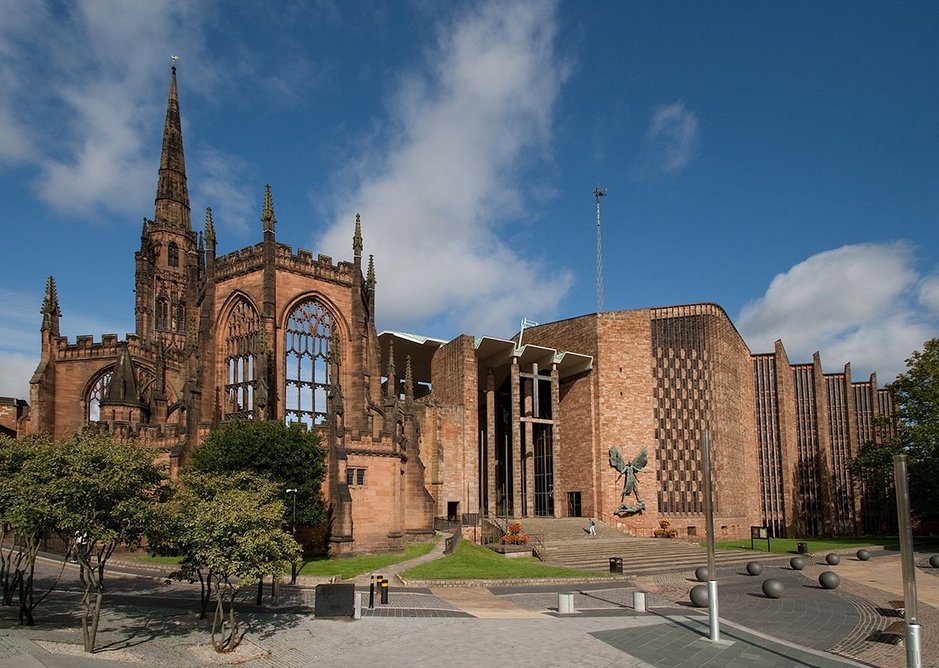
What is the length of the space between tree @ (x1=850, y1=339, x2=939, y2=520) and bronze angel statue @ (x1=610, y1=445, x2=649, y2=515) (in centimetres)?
1610

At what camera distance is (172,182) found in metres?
58.5

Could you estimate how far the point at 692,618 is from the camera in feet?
62.9

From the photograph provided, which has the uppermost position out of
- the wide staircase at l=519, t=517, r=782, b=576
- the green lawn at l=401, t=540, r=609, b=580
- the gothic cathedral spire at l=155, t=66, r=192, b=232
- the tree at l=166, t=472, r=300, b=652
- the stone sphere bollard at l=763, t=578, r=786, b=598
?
the gothic cathedral spire at l=155, t=66, r=192, b=232

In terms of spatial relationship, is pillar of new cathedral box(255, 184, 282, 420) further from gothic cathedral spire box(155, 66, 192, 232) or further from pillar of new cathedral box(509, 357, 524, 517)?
gothic cathedral spire box(155, 66, 192, 232)

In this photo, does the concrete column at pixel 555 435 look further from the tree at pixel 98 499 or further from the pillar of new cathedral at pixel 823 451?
the tree at pixel 98 499

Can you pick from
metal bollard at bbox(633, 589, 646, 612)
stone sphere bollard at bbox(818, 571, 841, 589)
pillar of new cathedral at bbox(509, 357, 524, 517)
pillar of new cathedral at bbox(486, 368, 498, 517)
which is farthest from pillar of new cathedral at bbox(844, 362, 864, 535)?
metal bollard at bbox(633, 589, 646, 612)

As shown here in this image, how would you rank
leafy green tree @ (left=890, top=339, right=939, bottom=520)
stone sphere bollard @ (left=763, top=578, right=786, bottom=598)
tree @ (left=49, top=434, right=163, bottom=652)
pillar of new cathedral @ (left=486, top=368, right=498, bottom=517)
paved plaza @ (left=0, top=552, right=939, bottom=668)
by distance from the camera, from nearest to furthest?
tree @ (left=49, top=434, right=163, bottom=652), paved plaza @ (left=0, top=552, right=939, bottom=668), stone sphere bollard @ (left=763, top=578, right=786, bottom=598), leafy green tree @ (left=890, top=339, right=939, bottom=520), pillar of new cathedral @ (left=486, top=368, right=498, bottom=517)

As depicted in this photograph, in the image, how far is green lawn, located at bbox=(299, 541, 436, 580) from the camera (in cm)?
2784

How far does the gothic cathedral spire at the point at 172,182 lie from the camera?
5797 centimetres

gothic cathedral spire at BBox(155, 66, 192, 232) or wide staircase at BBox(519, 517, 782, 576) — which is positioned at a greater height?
gothic cathedral spire at BBox(155, 66, 192, 232)

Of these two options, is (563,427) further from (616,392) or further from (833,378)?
(833,378)

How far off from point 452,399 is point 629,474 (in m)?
14.4

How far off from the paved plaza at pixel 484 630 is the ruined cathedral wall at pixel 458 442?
2306 centimetres

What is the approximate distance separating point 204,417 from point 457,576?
18.5m
